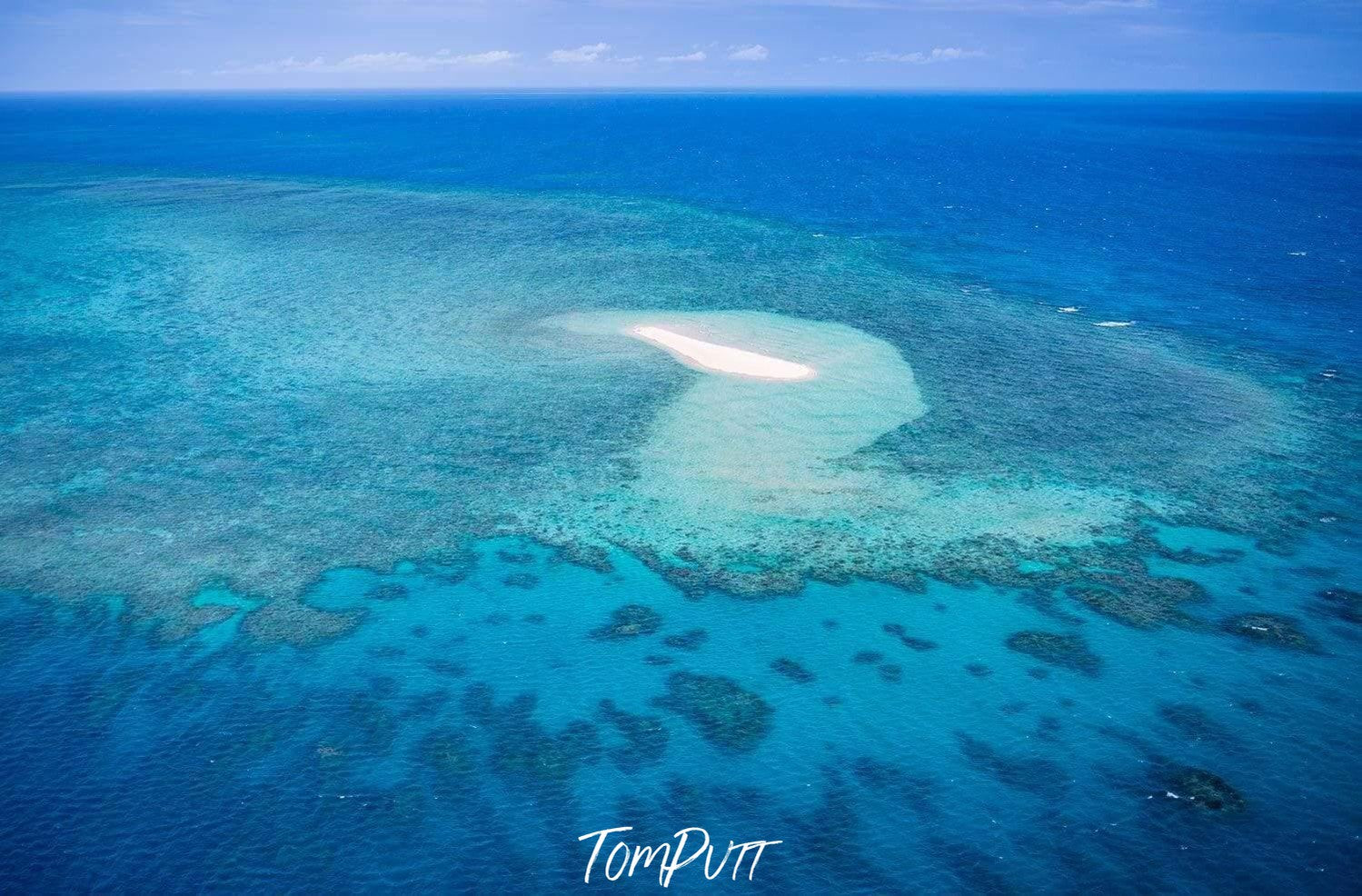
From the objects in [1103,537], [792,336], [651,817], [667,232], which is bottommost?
[651,817]

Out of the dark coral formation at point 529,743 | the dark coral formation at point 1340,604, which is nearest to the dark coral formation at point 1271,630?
the dark coral formation at point 1340,604

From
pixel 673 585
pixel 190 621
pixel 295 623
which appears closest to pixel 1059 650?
pixel 673 585

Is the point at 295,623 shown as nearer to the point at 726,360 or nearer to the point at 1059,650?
the point at 1059,650

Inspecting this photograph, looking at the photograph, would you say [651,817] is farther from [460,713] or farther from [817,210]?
[817,210]

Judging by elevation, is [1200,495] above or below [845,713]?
above

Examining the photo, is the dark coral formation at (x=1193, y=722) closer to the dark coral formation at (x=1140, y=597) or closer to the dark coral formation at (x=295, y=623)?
the dark coral formation at (x=1140, y=597)

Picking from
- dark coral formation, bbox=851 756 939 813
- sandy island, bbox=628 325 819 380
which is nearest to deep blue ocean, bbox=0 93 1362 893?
dark coral formation, bbox=851 756 939 813

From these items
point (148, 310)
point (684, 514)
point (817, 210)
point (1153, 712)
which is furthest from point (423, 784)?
point (817, 210)
